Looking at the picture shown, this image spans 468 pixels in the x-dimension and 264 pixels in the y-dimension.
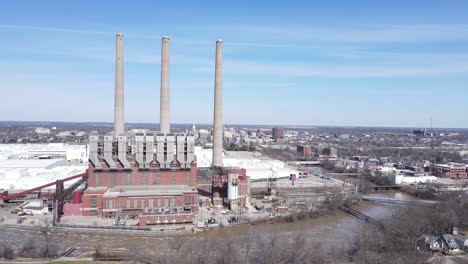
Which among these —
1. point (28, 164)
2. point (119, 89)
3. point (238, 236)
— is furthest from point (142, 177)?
point (28, 164)

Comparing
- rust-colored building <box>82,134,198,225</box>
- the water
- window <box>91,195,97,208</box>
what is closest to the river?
rust-colored building <box>82,134,198,225</box>

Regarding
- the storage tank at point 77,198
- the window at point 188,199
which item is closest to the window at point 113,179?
the storage tank at point 77,198

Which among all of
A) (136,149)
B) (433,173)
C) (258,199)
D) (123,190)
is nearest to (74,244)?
(123,190)

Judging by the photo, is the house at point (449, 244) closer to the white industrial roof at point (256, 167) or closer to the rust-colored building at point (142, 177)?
the rust-colored building at point (142, 177)

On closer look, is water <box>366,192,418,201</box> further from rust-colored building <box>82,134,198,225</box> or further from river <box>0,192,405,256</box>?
rust-colored building <box>82,134,198,225</box>

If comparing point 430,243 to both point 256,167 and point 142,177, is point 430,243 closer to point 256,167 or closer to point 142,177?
point 142,177
